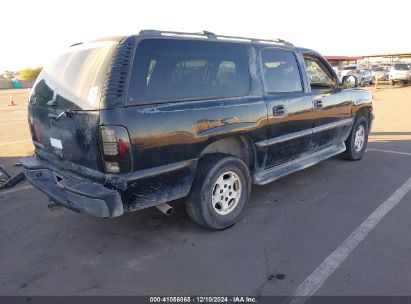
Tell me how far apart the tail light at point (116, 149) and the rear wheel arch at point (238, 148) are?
96 cm

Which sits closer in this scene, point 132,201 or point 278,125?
point 132,201

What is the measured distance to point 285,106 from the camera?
435cm

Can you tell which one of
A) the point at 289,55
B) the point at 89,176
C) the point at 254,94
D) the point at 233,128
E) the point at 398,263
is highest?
the point at 289,55

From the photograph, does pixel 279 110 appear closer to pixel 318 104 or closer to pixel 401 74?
pixel 318 104

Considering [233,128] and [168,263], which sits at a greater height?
[233,128]

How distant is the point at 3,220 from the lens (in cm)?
423

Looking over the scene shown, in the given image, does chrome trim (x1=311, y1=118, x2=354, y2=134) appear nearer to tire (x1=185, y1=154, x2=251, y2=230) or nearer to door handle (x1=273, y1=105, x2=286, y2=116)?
door handle (x1=273, y1=105, x2=286, y2=116)

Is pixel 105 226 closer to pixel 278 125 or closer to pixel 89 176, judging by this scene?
pixel 89 176

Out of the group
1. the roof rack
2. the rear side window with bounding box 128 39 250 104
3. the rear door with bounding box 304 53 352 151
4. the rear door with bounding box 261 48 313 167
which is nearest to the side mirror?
the rear door with bounding box 304 53 352 151

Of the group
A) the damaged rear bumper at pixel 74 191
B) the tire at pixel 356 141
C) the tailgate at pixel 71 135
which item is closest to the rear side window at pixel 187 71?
the tailgate at pixel 71 135

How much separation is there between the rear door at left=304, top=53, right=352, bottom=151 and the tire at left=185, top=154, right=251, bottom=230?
5.38 feet

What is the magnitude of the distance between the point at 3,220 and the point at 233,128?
9.70 ft

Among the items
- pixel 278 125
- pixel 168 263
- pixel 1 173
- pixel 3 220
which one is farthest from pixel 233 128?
pixel 1 173

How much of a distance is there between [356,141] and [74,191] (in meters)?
5.02
